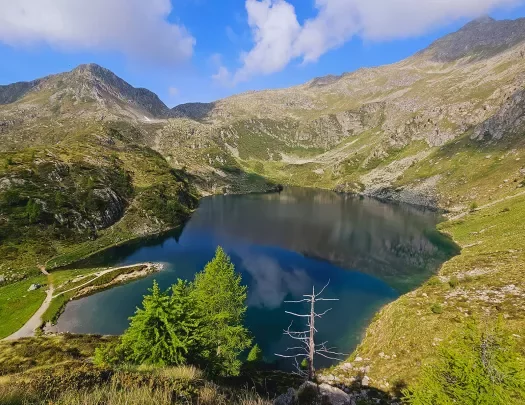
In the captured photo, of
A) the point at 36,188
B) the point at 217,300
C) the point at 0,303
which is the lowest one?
the point at 0,303

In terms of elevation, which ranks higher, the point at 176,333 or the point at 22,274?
the point at 176,333

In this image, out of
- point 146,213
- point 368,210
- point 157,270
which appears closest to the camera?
point 157,270

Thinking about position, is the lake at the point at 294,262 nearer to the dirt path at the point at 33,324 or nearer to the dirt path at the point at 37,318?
the dirt path at the point at 33,324

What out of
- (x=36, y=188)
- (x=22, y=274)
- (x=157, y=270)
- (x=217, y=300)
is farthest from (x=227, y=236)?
(x=217, y=300)

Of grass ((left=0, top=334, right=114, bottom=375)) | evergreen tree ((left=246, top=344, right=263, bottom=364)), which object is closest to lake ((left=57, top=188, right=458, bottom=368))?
evergreen tree ((left=246, top=344, right=263, bottom=364))

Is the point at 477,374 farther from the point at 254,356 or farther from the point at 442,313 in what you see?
the point at 254,356

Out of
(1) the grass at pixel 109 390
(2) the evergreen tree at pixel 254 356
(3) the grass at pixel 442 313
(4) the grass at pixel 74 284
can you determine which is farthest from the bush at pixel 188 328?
(4) the grass at pixel 74 284

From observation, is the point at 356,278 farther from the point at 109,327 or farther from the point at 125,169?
the point at 125,169

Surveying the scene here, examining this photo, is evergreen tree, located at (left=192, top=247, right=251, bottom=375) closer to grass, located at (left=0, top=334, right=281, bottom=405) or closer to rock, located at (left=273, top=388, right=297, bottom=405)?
rock, located at (left=273, top=388, right=297, bottom=405)
